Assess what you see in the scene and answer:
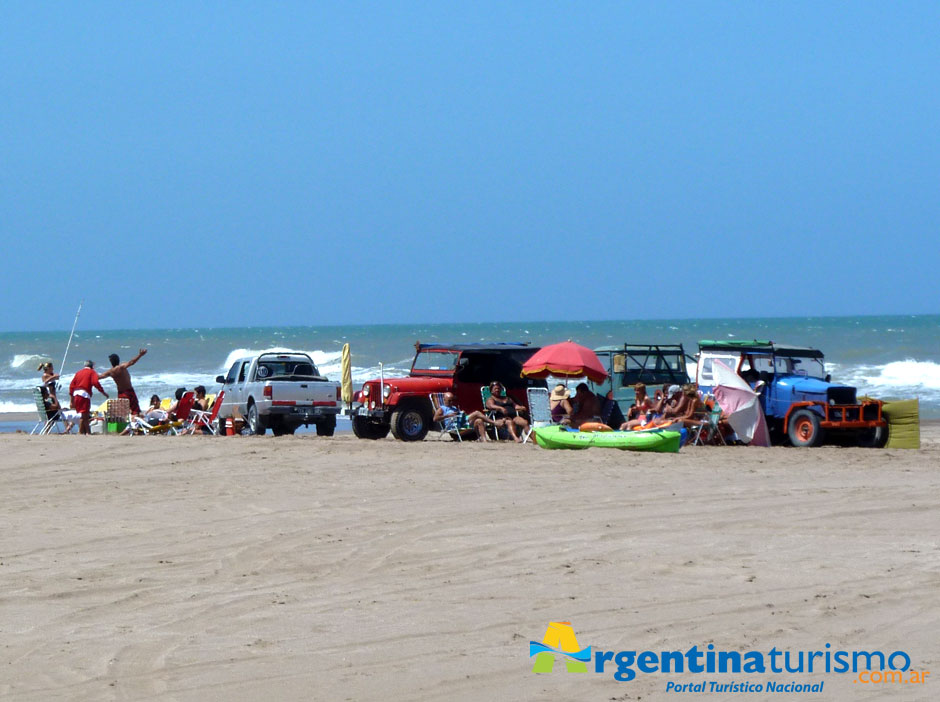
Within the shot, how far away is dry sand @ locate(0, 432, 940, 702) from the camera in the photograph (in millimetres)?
5359

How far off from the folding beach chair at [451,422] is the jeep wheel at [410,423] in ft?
0.79

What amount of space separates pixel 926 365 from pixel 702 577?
42.8m

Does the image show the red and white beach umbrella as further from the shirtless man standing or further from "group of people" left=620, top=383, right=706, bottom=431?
the shirtless man standing

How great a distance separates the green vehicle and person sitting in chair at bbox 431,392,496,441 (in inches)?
75.7

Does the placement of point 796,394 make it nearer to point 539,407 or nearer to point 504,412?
point 539,407

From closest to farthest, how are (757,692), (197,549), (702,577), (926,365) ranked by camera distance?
1. (757,692)
2. (702,577)
3. (197,549)
4. (926,365)

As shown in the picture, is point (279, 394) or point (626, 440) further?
point (279, 394)

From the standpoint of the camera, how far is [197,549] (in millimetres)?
8375

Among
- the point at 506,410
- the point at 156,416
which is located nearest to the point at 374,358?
the point at 156,416

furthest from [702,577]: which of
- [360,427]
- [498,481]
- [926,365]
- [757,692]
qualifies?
[926,365]

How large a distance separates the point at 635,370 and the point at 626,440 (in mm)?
3630

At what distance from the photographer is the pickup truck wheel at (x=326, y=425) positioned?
20.5 metres

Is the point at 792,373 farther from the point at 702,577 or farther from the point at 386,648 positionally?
the point at 386,648

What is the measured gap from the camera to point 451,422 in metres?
18.8
